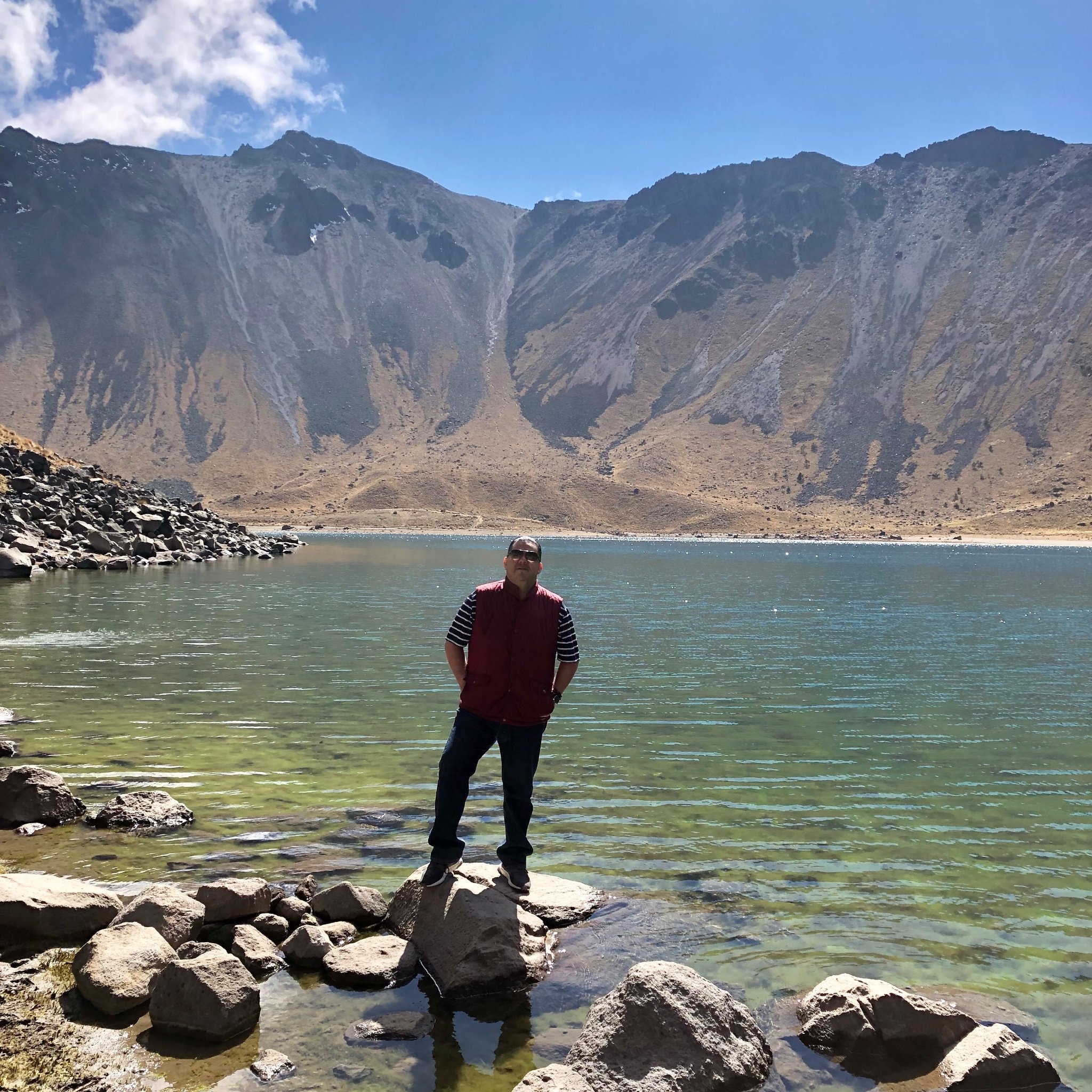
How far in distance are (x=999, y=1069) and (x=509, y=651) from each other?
451cm

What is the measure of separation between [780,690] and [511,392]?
176509mm

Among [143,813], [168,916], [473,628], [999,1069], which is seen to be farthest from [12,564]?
[999,1069]

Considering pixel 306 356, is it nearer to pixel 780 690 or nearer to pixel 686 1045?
pixel 780 690

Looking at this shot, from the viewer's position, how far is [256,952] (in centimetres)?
727

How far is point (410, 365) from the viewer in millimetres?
198000

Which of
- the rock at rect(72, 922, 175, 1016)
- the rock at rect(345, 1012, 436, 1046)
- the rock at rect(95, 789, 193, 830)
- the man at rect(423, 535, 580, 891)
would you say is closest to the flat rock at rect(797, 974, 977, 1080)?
the rock at rect(345, 1012, 436, 1046)

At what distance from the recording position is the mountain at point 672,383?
141250 millimetres

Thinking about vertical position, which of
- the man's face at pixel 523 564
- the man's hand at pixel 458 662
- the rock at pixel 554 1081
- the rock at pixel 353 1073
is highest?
the man's face at pixel 523 564

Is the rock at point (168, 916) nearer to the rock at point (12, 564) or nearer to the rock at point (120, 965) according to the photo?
the rock at point (120, 965)

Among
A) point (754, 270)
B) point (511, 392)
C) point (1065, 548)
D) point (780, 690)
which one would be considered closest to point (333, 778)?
point (780, 690)

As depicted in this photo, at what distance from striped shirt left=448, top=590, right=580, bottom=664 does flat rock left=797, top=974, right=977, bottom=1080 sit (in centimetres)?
329

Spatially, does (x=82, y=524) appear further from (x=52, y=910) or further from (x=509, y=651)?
(x=509, y=651)

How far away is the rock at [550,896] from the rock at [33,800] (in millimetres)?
5168

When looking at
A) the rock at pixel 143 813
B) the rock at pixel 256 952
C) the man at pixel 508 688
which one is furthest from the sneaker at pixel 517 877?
the rock at pixel 143 813
